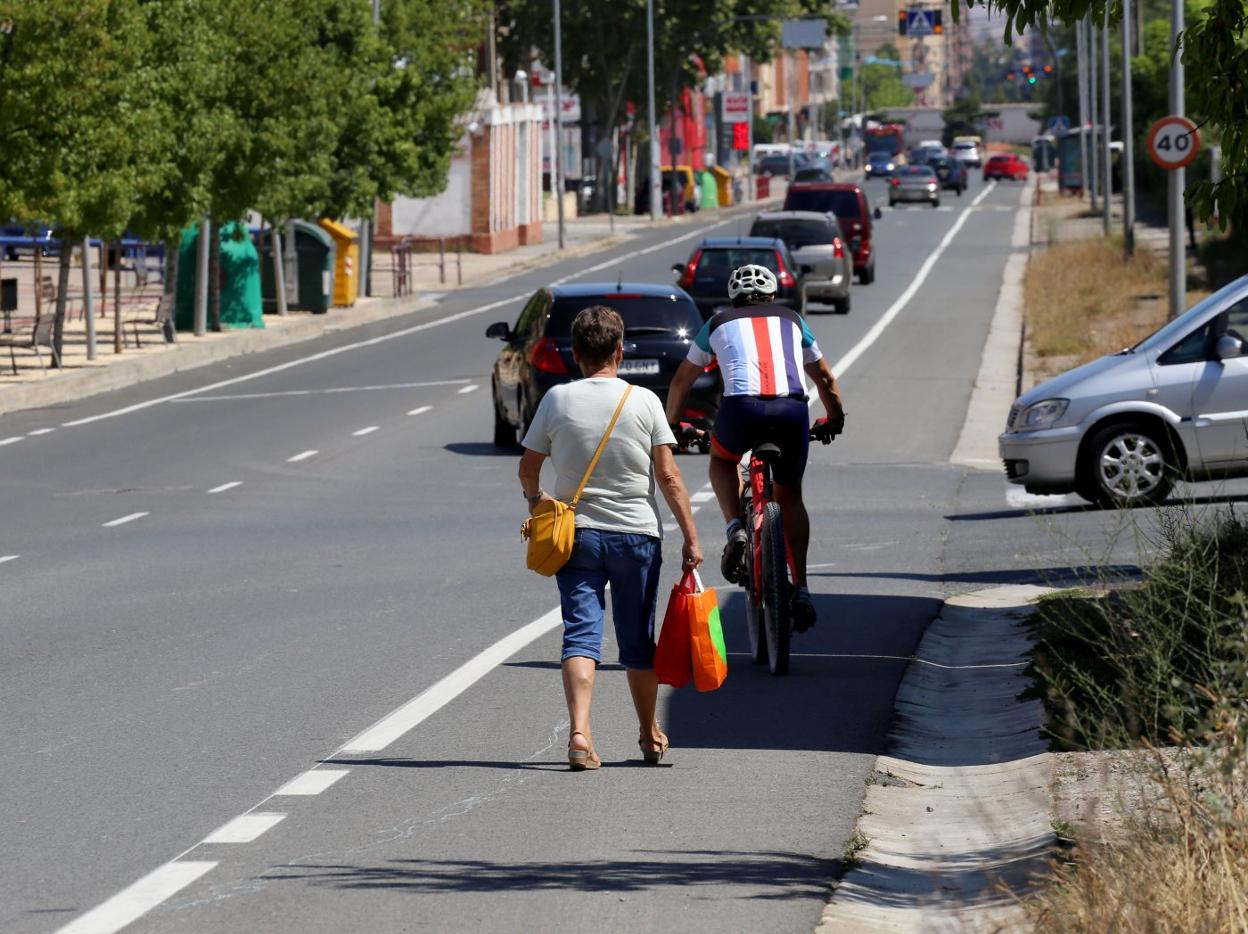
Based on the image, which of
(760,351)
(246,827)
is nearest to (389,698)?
(760,351)

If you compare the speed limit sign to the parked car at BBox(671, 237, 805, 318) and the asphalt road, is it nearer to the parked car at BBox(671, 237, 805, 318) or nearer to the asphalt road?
the asphalt road

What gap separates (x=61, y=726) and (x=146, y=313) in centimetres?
3218

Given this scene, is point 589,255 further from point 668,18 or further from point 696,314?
point 696,314

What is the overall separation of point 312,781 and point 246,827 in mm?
737

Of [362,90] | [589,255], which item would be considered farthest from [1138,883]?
[589,255]

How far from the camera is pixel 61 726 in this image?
9.43 m

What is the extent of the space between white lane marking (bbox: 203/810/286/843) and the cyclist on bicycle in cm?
333

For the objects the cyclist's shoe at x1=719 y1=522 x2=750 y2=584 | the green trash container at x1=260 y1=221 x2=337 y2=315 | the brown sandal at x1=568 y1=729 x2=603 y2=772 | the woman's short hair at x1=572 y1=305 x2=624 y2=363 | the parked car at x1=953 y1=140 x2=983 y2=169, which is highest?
the parked car at x1=953 y1=140 x2=983 y2=169

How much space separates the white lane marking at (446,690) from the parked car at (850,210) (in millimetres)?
36901

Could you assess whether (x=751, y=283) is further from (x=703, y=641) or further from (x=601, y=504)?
(x=703, y=641)

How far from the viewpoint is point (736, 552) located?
10.7m

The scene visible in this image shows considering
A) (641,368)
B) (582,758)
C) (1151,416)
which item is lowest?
(582,758)

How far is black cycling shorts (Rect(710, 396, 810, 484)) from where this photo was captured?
35.0 feet

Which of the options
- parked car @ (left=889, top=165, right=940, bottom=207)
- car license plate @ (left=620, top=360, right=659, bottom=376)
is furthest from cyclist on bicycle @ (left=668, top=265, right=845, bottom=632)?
parked car @ (left=889, top=165, right=940, bottom=207)
